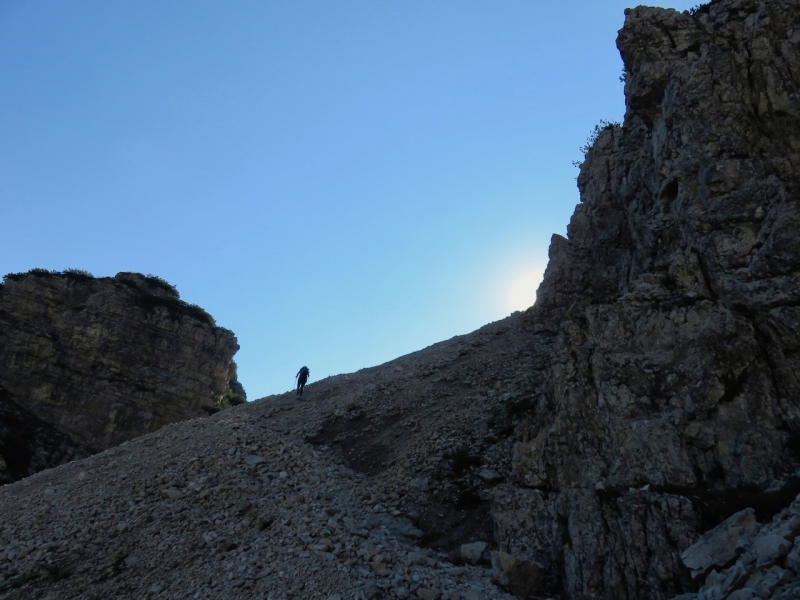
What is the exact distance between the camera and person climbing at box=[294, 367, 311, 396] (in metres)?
37.8

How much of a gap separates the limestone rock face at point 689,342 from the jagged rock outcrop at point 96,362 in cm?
5103

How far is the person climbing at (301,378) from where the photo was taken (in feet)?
124

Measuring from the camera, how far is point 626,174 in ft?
108

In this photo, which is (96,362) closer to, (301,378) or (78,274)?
(78,274)

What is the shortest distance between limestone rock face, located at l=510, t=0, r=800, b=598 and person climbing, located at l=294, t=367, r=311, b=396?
851 inches

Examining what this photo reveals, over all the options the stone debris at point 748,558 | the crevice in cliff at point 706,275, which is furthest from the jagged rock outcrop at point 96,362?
the stone debris at point 748,558

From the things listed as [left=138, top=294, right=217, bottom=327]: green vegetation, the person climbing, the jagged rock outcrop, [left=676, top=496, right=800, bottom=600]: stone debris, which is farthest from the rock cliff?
[left=138, top=294, right=217, bottom=327]: green vegetation

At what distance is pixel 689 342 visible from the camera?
54.7 feet

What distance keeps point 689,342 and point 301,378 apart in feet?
87.1

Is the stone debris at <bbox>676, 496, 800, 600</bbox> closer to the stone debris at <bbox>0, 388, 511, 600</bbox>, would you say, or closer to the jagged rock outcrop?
the stone debris at <bbox>0, 388, 511, 600</bbox>

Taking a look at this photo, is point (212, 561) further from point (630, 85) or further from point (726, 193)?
point (630, 85)

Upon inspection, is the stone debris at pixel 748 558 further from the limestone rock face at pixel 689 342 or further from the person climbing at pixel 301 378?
the person climbing at pixel 301 378

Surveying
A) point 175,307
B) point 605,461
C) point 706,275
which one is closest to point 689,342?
point 706,275

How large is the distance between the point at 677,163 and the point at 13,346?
64.3 meters
